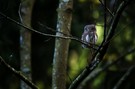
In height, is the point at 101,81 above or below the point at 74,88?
below

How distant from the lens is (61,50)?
395cm

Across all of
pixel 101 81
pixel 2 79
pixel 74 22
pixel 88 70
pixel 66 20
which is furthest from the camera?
pixel 101 81

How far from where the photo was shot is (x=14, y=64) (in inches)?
231

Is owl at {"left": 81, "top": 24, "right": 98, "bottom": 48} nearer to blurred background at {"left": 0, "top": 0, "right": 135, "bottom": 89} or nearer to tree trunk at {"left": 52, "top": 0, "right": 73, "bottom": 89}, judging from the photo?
tree trunk at {"left": 52, "top": 0, "right": 73, "bottom": 89}

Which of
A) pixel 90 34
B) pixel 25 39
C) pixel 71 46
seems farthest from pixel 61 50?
pixel 71 46

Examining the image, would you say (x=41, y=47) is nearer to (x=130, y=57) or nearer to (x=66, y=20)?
(x=130, y=57)

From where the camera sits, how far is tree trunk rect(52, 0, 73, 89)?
390cm

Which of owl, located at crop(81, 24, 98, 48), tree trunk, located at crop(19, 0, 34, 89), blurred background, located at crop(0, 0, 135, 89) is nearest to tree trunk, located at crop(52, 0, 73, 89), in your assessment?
owl, located at crop(81, 24, 98, 48)

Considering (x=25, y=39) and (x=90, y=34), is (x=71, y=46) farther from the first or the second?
(x=90, y=34)

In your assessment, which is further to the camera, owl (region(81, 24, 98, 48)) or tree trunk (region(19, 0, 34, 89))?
tree trunk (region(19, 0, 34, 89))

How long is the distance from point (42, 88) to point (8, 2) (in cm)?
281

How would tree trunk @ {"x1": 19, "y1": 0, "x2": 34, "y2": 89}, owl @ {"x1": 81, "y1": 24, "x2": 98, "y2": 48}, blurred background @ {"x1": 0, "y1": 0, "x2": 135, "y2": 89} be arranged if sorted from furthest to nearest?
blurred background @ {"x1": 0, "y1": 0, "x2": 135, "y2": 89}
tree trunk @ {"x1": 19, "y1": 0, "x2": 34, "y2": 89}
owl @ {"x1": 81, "y1": 24, "x2": 98, "y2": 48}

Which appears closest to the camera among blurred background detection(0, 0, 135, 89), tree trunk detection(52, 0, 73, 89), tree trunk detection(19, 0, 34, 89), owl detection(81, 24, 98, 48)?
owl detection(81, 24, 98, 48)

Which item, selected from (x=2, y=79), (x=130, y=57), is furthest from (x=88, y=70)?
(x=130, y=57)
